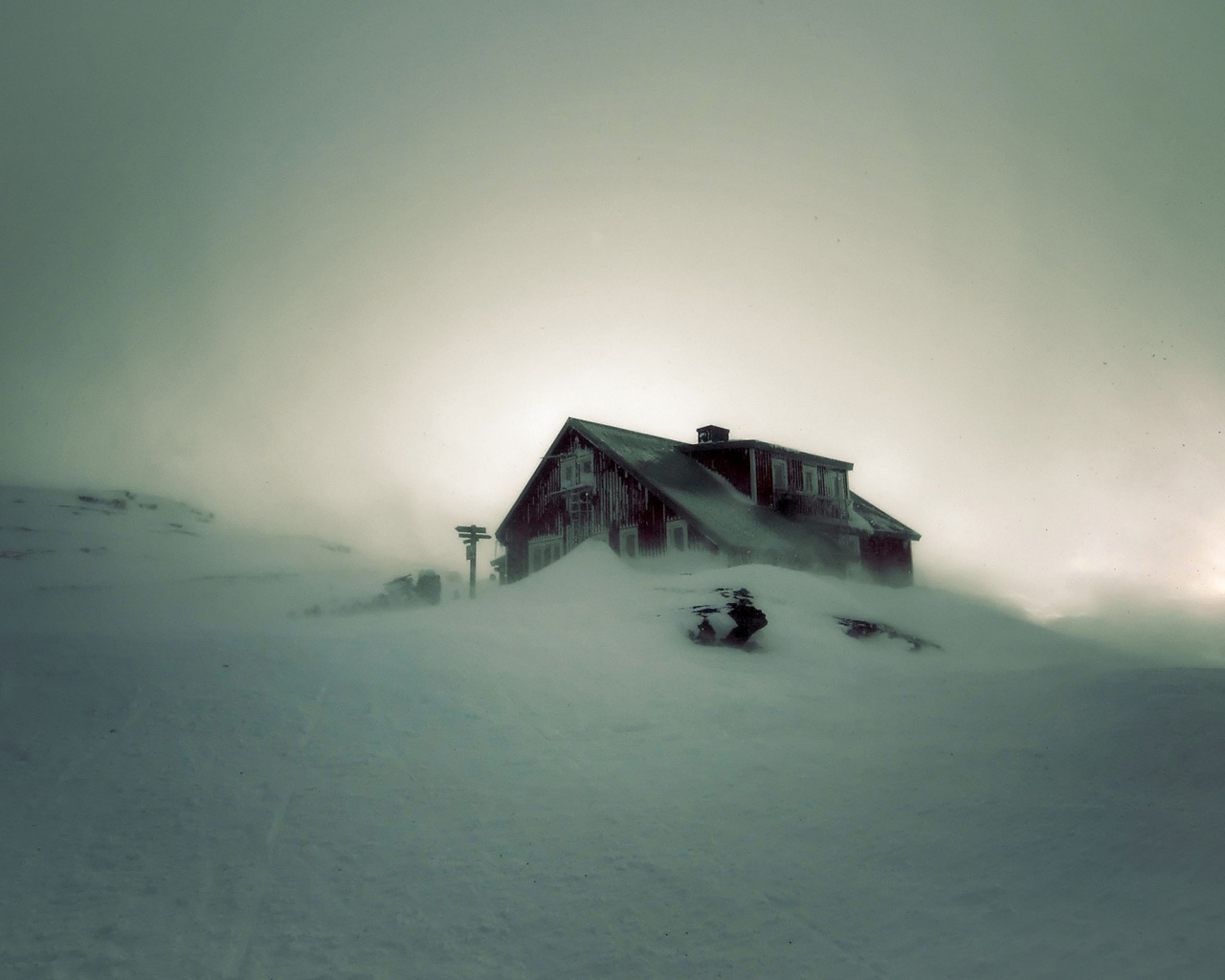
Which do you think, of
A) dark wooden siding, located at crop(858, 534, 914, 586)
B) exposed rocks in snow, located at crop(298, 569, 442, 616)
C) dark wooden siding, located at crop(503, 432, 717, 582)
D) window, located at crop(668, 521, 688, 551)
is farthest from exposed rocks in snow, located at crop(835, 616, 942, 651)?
exposed rocks in snow, located at crop(298, 569, 442, 616)

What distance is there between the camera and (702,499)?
28375 millimetres

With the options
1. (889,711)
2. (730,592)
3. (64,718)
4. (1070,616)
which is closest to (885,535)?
(1070,616)

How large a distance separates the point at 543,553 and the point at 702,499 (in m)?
7.84

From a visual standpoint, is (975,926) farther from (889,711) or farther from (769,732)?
(889,711)

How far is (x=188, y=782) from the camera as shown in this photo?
7.91 metres

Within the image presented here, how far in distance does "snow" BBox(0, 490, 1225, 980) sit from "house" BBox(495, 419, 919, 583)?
1210 cm

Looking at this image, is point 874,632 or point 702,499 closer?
point 874,632

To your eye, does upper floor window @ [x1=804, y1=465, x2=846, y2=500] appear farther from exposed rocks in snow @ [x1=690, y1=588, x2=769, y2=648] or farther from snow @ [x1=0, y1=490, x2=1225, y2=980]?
snow @ [x1=0, y1=490, x2=1225, y2=980]

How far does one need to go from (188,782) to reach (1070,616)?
32411 millimetres

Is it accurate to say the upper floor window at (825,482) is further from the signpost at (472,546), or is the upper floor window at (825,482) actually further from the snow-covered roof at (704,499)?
the signpost at (472,546)

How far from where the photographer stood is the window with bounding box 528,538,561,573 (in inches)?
1219

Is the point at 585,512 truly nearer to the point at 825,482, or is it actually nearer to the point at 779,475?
the point at 779,475

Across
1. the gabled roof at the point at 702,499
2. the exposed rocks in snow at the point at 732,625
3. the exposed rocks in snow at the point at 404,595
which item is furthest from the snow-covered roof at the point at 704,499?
the exposed rocks in snow at the point at 404,595

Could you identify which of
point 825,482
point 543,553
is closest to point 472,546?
point 543,553
